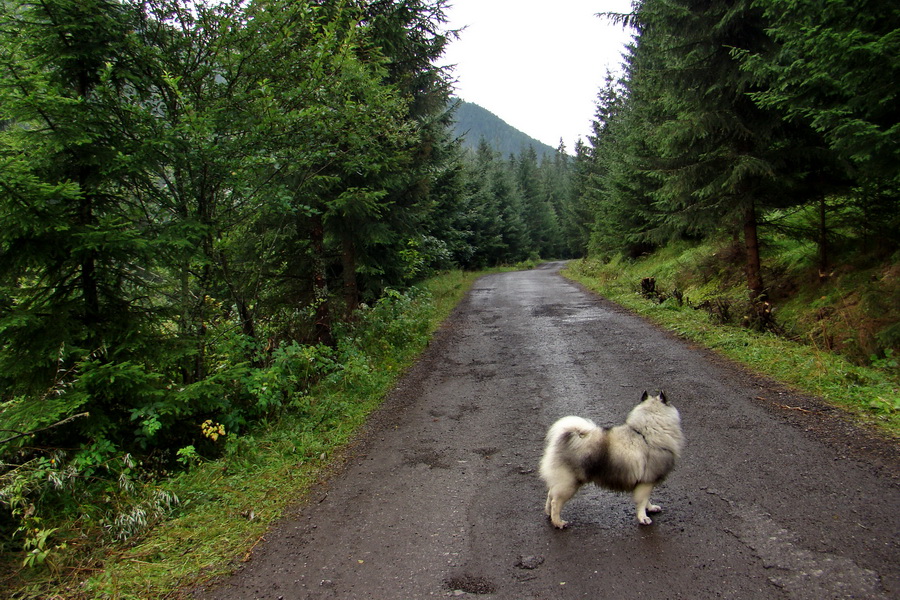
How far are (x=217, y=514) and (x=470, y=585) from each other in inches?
93.8

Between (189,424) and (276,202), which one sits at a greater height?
(276,202)

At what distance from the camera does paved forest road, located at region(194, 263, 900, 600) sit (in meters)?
3.13

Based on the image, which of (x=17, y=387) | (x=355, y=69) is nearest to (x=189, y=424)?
(x=17, y=387)

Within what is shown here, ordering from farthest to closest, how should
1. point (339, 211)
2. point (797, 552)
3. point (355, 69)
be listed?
point (339, 211), point (355, 69), point (797, 552)

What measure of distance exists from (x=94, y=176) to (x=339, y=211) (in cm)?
556

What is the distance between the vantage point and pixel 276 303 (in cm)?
1065

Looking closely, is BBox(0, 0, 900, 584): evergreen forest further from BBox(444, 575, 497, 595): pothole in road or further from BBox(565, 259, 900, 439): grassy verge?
BBox(444, 575, 497, 595): pothole in road

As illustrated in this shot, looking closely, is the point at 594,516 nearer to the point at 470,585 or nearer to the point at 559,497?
the point at 559,497

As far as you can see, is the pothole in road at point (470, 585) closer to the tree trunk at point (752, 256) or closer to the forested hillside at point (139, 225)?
the forested hillside at point (139, 225)

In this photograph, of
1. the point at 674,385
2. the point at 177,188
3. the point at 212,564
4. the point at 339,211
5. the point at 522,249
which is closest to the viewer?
the point at 212,564

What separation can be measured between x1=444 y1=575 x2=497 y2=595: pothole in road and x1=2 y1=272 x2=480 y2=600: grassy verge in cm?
164

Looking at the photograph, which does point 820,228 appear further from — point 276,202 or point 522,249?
point 522,249

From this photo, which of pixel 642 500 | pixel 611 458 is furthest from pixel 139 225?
pixel 642 500

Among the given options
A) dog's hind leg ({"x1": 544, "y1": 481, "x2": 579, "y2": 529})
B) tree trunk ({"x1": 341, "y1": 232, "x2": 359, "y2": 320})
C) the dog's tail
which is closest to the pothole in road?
dog's hind leg ({"x1": 544, "y1": 481, "x2": 579, "y2": 529})
